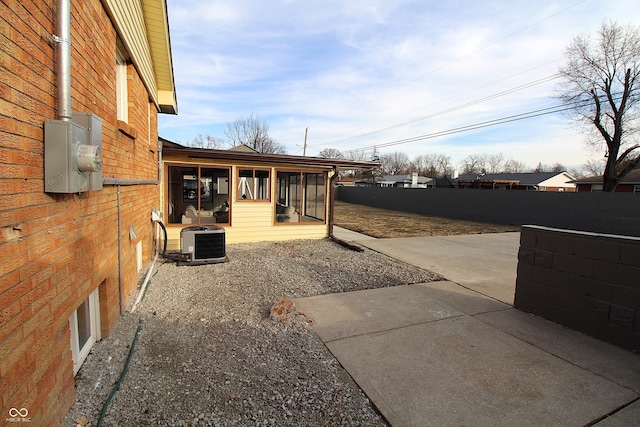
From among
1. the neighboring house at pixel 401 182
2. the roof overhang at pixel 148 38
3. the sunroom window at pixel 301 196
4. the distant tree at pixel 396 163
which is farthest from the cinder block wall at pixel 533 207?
the distant tree at pixel 396 163

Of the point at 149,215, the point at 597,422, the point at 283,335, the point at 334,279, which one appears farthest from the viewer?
the point at 149,215

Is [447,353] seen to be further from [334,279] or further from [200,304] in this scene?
[200,304]

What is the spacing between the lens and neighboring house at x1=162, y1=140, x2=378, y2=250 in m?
8.23

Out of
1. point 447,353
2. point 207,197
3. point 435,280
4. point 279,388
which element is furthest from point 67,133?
point 207,197

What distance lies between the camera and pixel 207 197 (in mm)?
9180

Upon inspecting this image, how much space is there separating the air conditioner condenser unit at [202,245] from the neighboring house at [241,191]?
1.83 metres

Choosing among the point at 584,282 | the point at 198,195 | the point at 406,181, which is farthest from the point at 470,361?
the point at 406,181

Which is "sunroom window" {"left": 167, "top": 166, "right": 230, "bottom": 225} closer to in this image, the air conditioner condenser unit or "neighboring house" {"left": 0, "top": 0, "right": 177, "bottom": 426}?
the air conditioner condenser unit

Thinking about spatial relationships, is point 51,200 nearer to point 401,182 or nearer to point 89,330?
point 89,330

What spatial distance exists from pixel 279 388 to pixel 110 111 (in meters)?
3.09

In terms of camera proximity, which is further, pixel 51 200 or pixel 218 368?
pixel 218 368

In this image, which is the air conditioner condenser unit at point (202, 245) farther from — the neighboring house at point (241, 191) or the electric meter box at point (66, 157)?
the electric meter box at point (66, 157)

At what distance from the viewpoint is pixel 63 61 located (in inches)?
73.8

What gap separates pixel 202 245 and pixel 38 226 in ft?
15.6
